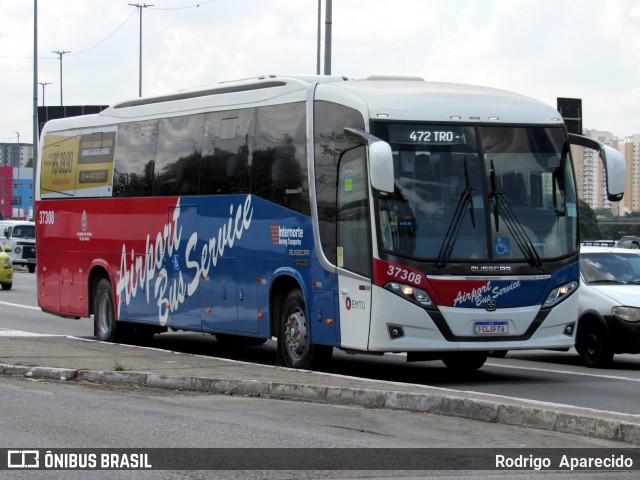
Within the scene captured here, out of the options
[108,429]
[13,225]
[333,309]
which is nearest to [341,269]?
[333,309]

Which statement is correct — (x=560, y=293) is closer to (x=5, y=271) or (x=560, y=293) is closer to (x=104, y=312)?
(x=104, y=312)

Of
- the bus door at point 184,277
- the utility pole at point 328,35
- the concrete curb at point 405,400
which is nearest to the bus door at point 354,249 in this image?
the concrete curb at point 405,400

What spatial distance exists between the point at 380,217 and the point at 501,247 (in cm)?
147

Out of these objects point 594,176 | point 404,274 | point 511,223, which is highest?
point 594,176

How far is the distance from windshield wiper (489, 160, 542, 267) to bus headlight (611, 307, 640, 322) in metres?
2.86

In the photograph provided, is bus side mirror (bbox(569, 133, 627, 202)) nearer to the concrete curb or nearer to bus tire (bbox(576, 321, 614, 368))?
bus tire (bbox(576, 321, 614, 368))

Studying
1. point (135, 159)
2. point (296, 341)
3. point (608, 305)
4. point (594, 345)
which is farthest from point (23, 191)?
point (296, 341)

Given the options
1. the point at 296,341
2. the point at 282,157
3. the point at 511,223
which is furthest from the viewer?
the point at 282,157

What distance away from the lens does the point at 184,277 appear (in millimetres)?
17203

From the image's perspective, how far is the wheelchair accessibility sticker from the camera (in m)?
13.6

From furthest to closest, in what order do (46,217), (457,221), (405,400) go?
(46,217) < (457,221) < (405,400)

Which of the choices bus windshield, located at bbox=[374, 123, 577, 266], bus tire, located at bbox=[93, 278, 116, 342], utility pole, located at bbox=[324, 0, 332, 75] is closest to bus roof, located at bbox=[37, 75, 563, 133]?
bus windshield, located at bbox=[374, 123, 577, 266]

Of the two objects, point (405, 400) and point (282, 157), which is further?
point (282, 157)

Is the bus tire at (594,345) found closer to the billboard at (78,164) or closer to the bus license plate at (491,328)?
the bus license plate at (491,328)
